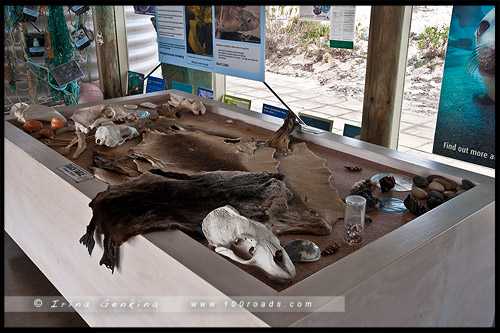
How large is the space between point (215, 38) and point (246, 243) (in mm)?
2203

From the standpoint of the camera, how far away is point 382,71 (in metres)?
2.26

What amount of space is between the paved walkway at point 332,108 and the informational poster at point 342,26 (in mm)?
409

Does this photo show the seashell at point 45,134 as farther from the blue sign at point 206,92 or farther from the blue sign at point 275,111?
the blue sign at point 206,92

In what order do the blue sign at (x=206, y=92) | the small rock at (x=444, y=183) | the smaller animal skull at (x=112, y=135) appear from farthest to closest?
the blue sign at (x=206, y=92) → the smaller animal skull at (x=112, y=135) → the small rock at (x=444, y=183)

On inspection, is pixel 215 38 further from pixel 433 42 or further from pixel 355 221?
pixel 355 221

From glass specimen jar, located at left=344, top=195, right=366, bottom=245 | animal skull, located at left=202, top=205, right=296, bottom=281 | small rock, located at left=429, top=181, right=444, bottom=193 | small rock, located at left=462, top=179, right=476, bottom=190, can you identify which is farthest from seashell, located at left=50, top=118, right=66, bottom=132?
small rock, located at left=462, top=179, right=476, bottom=190

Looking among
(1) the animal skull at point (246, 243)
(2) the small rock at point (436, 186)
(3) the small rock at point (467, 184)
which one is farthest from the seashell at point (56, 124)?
(3) the small rock at point (467, 184)

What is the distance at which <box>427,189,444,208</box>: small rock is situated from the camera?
1486 millimetres

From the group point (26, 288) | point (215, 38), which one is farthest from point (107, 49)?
point (26, 288)

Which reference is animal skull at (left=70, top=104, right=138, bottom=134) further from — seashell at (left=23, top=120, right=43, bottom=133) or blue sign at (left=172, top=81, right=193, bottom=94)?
blue sign at (left=172, top=81, right=193, bottom=94)

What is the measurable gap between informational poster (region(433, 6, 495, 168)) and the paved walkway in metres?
0.20

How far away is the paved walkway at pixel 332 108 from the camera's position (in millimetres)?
2459

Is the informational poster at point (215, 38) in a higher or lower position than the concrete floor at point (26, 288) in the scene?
higher
